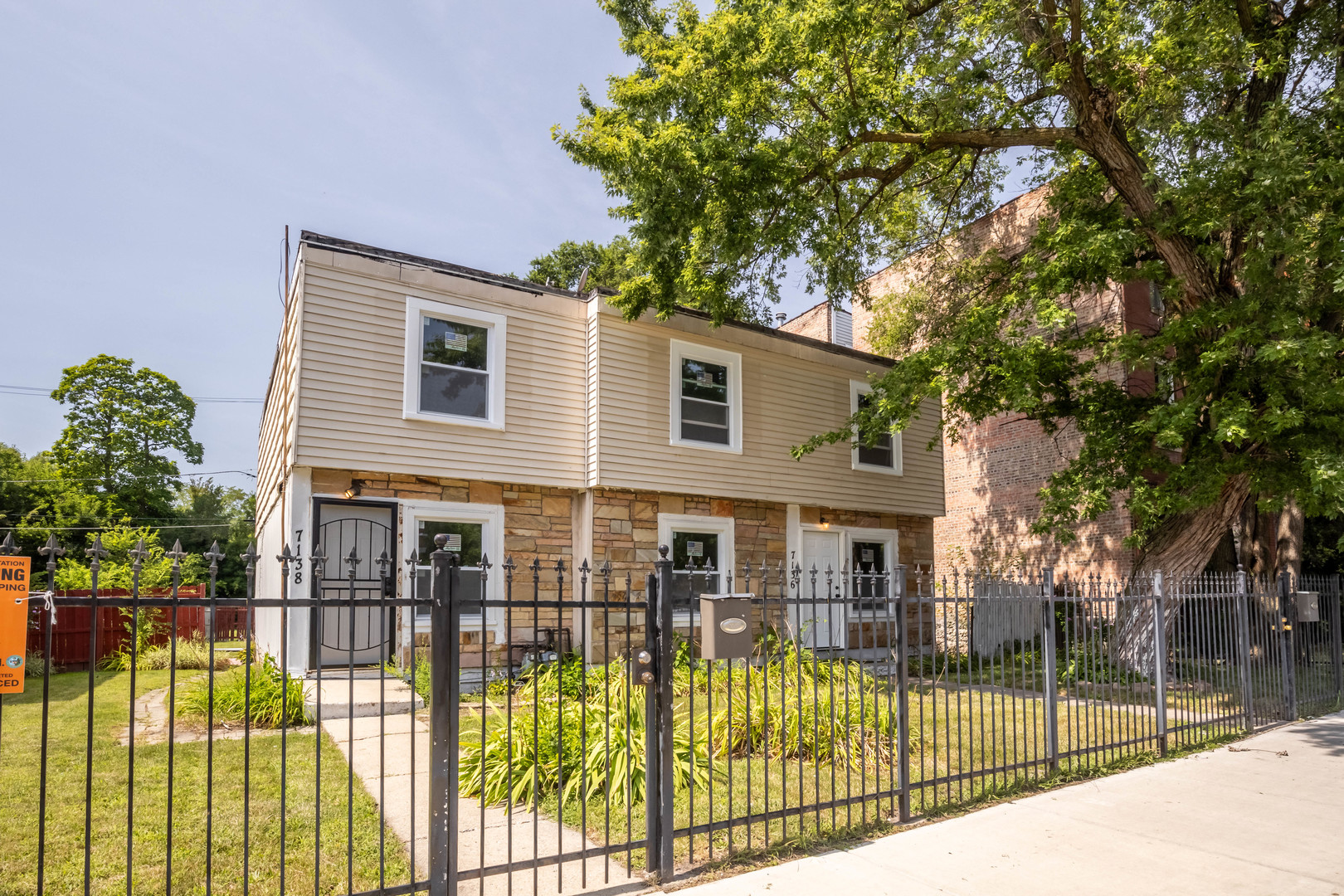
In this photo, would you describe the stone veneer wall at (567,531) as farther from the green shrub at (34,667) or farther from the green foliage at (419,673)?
the green shrub at (34,667)

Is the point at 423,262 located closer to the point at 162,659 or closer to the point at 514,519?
the point at 514,519

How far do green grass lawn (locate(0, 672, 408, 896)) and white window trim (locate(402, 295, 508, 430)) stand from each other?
4.47 m

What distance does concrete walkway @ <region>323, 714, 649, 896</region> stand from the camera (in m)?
4.32

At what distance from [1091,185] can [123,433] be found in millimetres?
40018

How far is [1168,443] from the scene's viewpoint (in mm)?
10703

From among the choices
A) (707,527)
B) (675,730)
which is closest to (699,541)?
(707,527)

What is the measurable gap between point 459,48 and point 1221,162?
9.79m

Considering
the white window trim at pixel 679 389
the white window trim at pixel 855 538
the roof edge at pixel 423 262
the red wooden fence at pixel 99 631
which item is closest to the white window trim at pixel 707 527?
the white window trim at pixel 679 389

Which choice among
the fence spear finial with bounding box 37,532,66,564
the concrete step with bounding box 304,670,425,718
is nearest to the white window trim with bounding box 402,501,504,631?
the concrete step with bounding box 304,670,425,718

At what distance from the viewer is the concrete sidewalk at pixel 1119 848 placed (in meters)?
4.54

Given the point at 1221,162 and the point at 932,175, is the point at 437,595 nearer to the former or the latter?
the point at 1221,162

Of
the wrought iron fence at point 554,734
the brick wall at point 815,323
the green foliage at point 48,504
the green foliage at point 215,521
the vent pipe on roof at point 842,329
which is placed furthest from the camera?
the green foliage at point 215,521

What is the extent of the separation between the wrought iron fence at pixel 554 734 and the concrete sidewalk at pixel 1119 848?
1.18 feet

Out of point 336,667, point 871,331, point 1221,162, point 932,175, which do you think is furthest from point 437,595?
point 871,331
